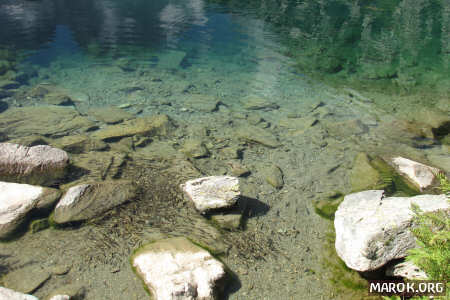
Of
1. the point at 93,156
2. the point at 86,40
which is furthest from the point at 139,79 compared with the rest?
the point at 86,40

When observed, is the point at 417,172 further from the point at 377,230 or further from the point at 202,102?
the point at 202,102

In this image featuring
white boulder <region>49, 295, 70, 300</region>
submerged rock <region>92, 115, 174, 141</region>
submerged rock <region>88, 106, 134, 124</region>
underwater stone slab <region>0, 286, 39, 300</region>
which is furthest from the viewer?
submerged rock <region>88, 106, 134, 124</region>

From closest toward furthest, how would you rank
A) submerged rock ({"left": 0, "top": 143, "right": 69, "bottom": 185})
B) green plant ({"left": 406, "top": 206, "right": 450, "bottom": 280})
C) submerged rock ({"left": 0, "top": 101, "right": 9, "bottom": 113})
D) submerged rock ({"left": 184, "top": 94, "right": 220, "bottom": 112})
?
green plant ({"left": 406, "top": 206, "right": 450, "bottom": 280}), submerged rock ({"left": 0, "top": 143, "right": 69, "bottom": 185}), submerged rock ({"left": 0, "top": 101, "right": 9, "bottom": 113}), submerged rock ({"left": 184, "top": 94, "right": 220, "bottom": 112})

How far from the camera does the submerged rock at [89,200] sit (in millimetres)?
4703

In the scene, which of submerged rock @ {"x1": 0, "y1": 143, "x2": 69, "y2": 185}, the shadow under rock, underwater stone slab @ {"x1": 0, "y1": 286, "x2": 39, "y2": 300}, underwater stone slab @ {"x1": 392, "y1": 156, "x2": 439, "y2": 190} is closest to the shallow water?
the shadow under rock

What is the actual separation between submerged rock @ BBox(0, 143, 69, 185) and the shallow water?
0.40 meters

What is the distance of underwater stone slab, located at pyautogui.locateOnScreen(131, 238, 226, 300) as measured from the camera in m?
3.59

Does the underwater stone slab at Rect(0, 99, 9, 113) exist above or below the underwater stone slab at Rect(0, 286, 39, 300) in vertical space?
below

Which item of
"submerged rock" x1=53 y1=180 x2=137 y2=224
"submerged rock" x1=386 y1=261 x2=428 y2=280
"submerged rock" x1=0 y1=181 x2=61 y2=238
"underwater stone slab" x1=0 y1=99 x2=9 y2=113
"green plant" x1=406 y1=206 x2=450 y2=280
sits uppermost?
"green plant" x1=406 y1=206 x2=450 y2=280

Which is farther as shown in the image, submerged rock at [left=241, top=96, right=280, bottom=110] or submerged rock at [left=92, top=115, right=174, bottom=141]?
submerged rock at [left=241, top=96, right=280, bottom=110]

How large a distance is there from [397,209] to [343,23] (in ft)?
69.8

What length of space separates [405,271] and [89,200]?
4.68 metres

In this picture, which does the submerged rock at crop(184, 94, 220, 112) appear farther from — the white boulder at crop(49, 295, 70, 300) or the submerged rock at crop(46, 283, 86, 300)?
the white boulder at crop(49, 295, 70, 300)

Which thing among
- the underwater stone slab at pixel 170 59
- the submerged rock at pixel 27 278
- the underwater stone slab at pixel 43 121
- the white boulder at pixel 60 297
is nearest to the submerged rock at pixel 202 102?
the underwater stone slab at pixel 43 121
